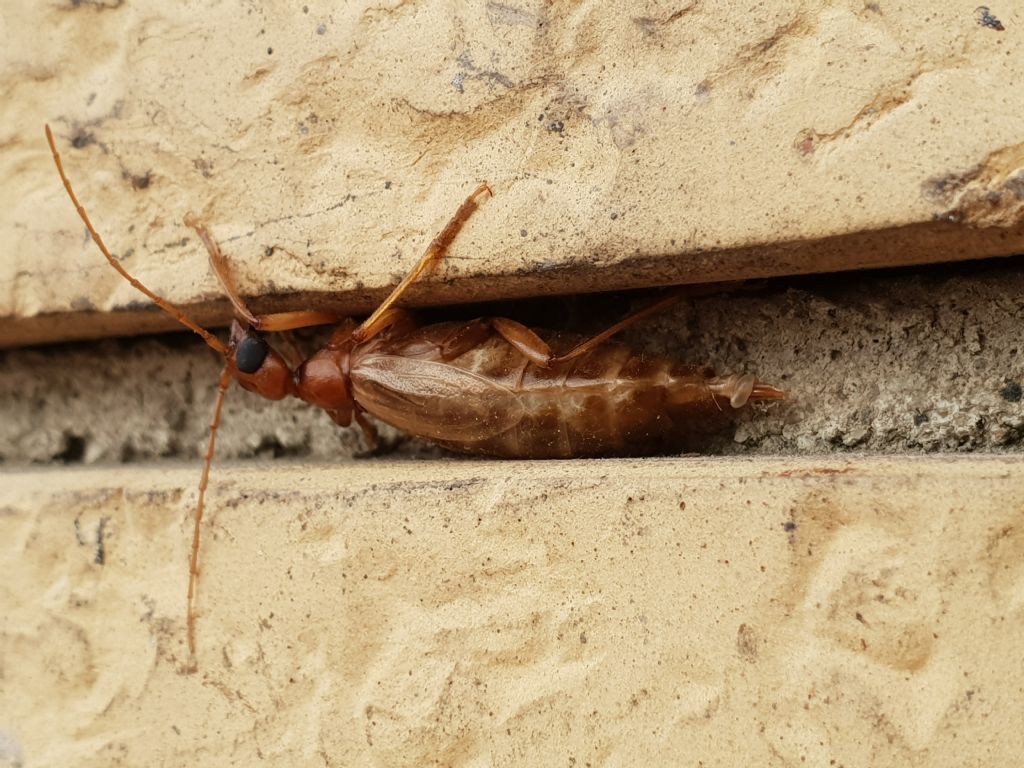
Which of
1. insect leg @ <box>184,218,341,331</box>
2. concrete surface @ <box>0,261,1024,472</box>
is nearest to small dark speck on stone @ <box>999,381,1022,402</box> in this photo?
concrete surface @ <box>0,261,1024,472</box>

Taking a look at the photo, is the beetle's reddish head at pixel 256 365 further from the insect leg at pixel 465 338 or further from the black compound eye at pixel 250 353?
the insect leg at pixel 465 338

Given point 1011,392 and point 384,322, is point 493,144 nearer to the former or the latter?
point 384,322

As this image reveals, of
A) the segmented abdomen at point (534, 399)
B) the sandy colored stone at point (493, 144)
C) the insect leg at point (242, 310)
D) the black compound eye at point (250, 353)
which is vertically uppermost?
the sandy colored stone at point (493, 144)

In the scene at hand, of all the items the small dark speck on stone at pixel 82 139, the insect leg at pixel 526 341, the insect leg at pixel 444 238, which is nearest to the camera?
the insect leg at pixel 444 238

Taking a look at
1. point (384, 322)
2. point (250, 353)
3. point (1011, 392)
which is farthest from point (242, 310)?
point (1011, 392)

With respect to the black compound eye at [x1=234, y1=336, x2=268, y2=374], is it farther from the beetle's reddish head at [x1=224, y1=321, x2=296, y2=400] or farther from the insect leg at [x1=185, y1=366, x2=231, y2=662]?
the insect leg at [x1=185, y1=366, x2=231, y2=662]

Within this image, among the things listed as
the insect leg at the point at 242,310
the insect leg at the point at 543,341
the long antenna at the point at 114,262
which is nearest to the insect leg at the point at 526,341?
the insect leg at the point at 543,341

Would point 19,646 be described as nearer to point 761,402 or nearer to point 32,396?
point 32,396
